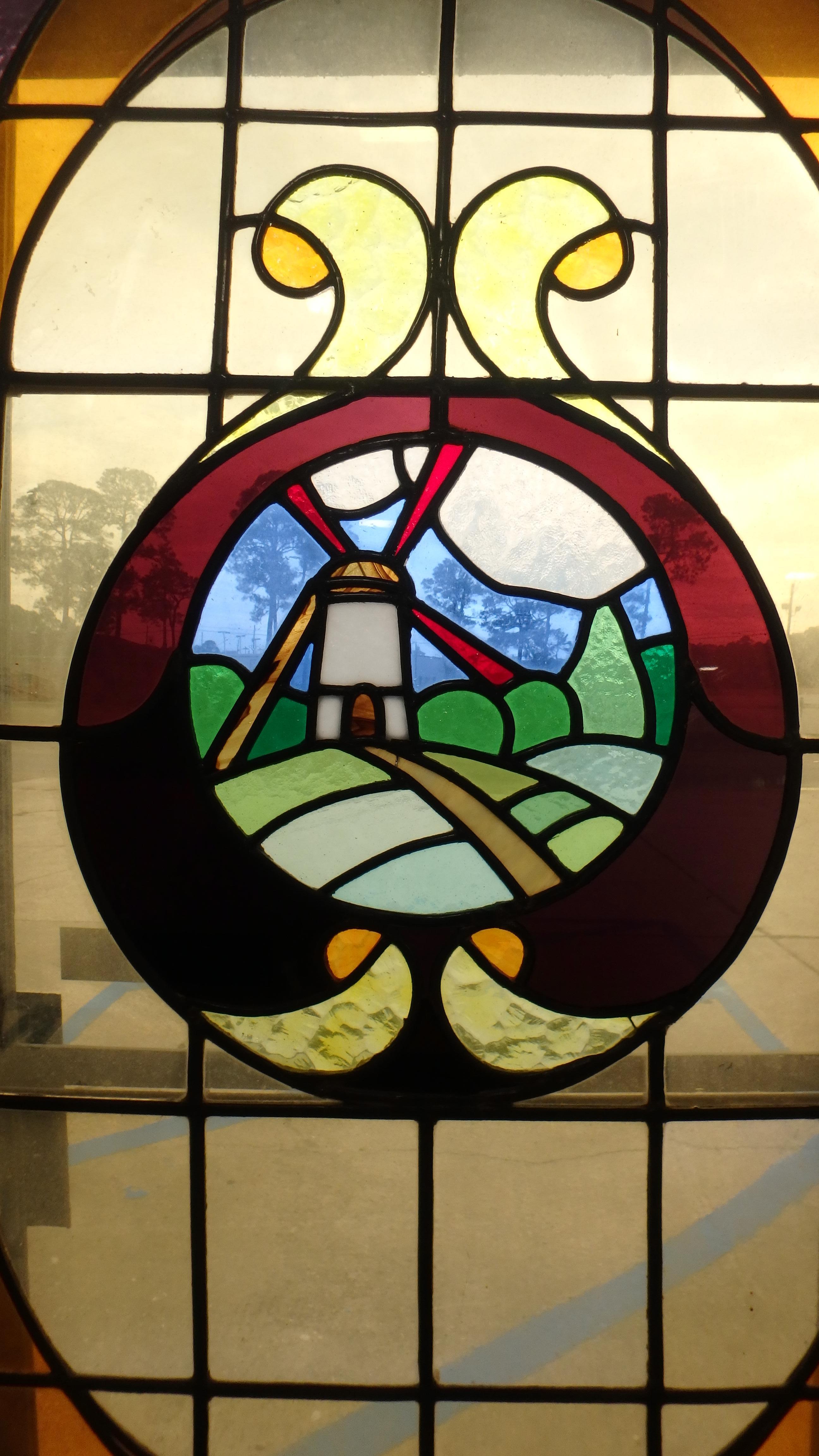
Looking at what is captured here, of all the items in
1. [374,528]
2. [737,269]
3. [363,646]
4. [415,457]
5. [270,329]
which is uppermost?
[737,269]

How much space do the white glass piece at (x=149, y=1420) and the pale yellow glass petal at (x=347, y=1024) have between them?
57cm

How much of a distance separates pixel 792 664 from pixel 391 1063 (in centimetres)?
87

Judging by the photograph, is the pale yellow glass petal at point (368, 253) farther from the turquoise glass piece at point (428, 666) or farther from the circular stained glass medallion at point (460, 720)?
the turquoise glass piece at point (428, 666)

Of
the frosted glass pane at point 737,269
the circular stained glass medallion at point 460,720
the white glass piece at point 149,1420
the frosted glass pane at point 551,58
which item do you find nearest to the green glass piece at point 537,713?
the circular stained glass medallion at point 460,720

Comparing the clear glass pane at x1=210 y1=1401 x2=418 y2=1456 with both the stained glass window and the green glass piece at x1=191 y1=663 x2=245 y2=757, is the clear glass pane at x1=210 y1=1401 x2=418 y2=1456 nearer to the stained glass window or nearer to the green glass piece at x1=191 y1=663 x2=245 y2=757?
the stained glass window

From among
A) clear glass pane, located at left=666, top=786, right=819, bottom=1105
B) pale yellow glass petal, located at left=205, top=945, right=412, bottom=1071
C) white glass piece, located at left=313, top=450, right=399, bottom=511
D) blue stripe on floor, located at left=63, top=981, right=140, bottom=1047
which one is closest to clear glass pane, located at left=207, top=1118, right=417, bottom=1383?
pale yellow glass petal, located at left=205, top=945, right=412, bottom=1071

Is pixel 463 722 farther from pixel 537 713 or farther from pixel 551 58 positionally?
pixel 551 58

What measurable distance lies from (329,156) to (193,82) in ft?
0.81

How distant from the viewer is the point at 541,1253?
1.16 metres

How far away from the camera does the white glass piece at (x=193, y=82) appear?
1166 millimetres

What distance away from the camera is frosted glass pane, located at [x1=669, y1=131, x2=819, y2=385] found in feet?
3.78

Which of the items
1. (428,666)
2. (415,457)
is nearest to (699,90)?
(415,457)

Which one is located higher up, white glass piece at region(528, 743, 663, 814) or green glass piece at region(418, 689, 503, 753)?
green glass piece at region(418, 689, 503, 753)

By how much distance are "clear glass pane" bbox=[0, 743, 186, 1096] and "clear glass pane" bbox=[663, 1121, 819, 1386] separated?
81 cm
